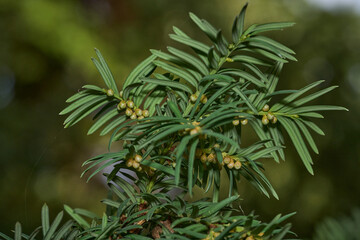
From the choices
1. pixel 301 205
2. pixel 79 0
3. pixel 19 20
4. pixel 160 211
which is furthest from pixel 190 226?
pixel 79 0

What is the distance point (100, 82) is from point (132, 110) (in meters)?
2.01

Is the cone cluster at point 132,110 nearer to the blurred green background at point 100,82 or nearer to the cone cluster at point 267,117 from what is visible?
the cone cluster at point 267,117

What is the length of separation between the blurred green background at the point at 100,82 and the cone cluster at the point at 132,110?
1297 millimetres

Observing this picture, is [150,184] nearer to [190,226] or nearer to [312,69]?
[190,226]

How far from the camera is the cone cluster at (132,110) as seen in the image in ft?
0.75

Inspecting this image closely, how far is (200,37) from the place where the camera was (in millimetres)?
2199

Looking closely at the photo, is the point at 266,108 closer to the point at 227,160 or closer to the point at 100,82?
the point at 227,160

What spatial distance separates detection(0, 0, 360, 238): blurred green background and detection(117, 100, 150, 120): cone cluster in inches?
51.1

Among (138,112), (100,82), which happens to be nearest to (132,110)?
(138,112)

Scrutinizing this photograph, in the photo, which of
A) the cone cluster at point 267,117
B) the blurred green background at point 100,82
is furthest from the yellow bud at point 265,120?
the blurred green background at point 100,82

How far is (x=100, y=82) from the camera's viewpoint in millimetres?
2186

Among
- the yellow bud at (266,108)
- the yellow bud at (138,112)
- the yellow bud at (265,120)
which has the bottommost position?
the yellow bud at (138,112)

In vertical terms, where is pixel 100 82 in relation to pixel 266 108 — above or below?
above

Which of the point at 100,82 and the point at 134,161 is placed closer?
the point at 134,161
